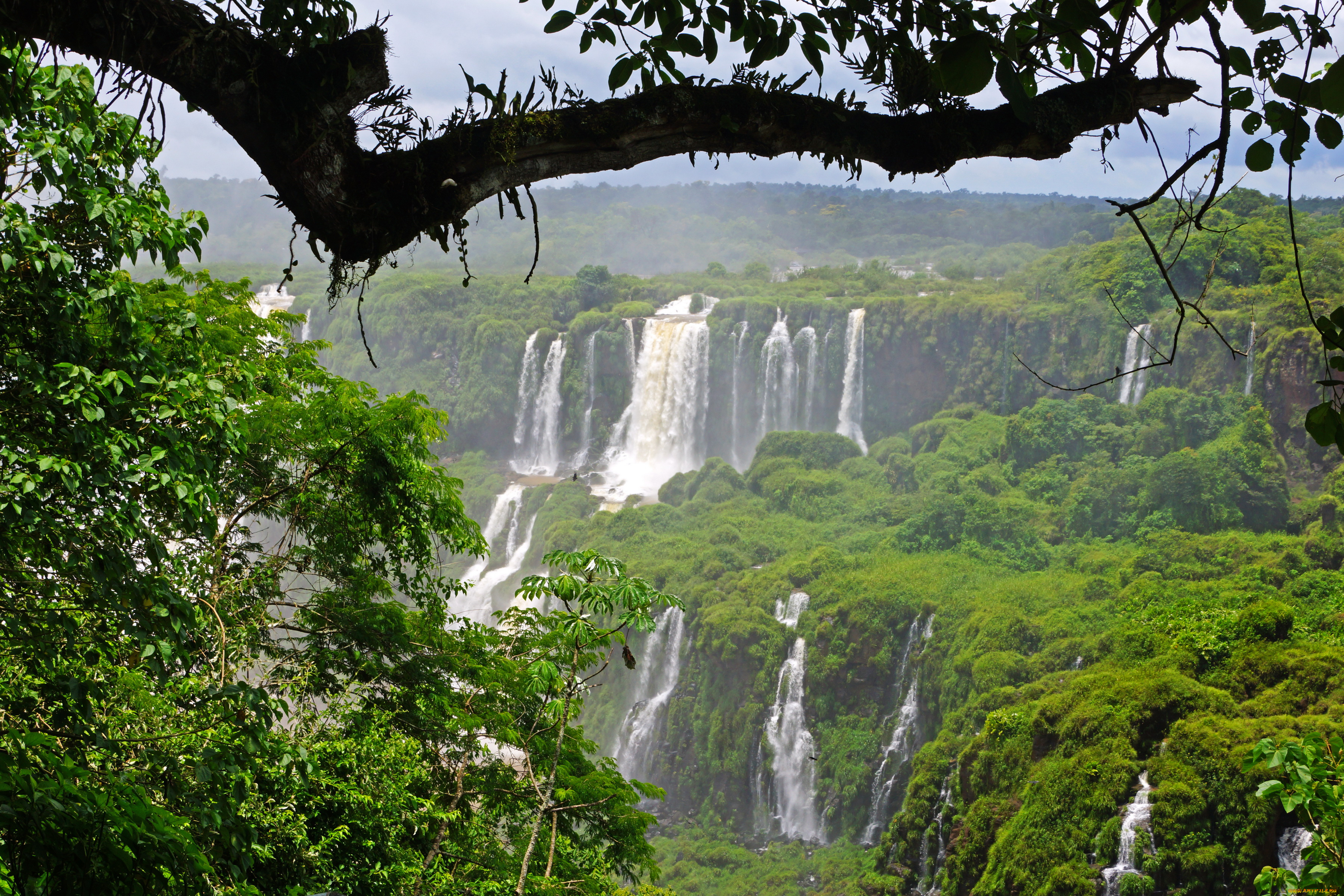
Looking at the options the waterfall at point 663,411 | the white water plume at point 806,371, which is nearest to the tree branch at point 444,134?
the white water plume at point 806,371

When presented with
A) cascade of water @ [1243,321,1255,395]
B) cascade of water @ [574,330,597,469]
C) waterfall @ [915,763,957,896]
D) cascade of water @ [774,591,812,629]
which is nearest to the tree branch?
waterfall @ [915,763,957,896]

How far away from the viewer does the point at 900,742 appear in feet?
60.8

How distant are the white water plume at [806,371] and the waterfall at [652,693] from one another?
39.1 ft

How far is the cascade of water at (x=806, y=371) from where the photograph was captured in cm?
3198

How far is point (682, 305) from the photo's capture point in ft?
123

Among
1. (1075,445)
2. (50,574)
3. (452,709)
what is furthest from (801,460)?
(50,574)

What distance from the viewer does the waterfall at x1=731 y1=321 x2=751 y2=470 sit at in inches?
1281

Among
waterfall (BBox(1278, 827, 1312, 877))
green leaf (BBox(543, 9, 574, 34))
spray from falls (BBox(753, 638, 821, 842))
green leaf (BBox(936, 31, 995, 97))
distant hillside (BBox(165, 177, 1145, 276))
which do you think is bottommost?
spray from falls (BBox(753, 638, 821, 842))

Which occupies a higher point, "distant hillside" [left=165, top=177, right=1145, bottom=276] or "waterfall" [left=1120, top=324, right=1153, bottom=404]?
"distant hillside" [left=165, top=177, right=1145, bottom=276]

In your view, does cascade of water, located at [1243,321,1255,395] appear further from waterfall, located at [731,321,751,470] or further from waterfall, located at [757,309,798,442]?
waterfall, located at [731,321,751,470]

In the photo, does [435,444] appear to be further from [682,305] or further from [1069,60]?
[1069,60]

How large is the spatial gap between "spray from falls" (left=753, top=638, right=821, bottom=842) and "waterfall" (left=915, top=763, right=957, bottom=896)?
4.32m

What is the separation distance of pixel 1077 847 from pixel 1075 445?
52.0 feet

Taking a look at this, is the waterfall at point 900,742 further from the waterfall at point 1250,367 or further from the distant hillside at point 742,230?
the distant hillside at point 742,230
